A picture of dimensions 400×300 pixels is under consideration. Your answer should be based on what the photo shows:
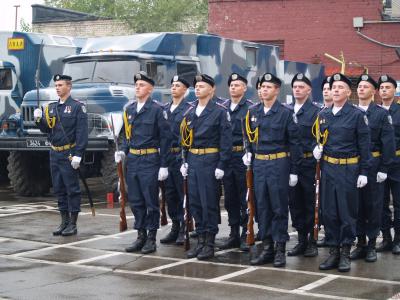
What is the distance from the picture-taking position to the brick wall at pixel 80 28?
118ft

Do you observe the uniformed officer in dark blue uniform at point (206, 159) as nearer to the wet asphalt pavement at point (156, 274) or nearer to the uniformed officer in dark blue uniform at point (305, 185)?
the wet asphalt pavement at point (156, 274)

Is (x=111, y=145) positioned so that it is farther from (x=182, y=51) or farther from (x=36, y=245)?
(x=36, y=245)

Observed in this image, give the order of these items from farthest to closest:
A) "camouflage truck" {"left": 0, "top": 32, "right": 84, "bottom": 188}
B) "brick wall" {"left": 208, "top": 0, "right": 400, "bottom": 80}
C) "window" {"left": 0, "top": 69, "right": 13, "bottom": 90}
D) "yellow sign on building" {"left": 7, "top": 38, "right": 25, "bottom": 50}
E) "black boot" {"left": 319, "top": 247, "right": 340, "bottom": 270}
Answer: "brick wall" {"left": 208, "top": 0, "right": 400, "bottom": 80} < "yellow sign on building" {"left": 7, "top": 38, "right": 25, "bottom": 50} < "window" {"left": 0, "top": 69, "right": 13, "bottom": 90} < "camouflage truck" {"left": 0, "top": 32, "right": 84, "bottom": 188} < "black boot" {"left": 319, "top": 247, "right": 340, "bottom": 270}

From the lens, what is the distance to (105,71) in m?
14.5

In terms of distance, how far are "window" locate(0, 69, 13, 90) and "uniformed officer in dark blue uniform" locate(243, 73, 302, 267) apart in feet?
31.9

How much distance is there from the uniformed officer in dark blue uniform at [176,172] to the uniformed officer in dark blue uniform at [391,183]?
7.54ft

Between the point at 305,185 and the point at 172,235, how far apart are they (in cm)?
188

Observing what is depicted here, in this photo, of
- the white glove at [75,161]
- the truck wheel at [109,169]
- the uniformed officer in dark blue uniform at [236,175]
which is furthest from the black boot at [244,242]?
the truck wheel at [109,169]

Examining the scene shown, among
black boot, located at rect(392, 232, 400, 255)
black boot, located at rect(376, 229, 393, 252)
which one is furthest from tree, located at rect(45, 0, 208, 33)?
black boot, located at rect(392, 232, 400, 255)

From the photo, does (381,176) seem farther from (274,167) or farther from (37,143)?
(37,143)

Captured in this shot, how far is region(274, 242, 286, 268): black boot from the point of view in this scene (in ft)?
28.4

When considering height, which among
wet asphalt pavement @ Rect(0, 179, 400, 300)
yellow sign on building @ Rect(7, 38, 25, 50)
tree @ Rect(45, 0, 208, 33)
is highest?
tree @ Rect(45, 0, 208, 33)

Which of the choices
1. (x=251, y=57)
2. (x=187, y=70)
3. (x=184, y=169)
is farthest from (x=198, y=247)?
(x=251, y=57)

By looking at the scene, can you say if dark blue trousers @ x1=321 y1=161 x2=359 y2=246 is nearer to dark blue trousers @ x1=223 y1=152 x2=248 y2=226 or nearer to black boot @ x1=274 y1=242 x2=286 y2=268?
black boot @ x1=274 y1=242 x2=286 y2=268
